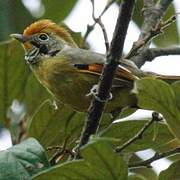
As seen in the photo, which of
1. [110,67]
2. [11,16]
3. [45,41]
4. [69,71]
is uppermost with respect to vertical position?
[11,16]

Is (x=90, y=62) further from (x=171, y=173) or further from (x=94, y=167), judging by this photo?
(x=94, y=167)

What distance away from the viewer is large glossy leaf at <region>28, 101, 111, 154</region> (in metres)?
2.53

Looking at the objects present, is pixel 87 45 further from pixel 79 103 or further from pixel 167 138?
pixel 167 138

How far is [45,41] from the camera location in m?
3.51

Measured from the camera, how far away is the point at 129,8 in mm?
1735

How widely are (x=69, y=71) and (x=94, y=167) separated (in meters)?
1.36

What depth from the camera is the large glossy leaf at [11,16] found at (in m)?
2.91

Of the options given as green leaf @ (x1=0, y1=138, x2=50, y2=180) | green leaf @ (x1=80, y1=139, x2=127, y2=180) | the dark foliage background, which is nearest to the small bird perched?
the dark foliage background

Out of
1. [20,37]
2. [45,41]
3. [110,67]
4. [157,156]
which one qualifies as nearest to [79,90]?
[20,37]

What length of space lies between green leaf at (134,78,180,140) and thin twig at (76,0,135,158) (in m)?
0.10

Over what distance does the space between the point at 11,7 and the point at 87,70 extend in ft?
1.67

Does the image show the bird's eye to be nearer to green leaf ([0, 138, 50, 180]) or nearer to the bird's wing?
the bird's wing

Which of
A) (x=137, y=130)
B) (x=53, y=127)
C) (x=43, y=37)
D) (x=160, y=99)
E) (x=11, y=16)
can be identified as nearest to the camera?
(x=160, y=99)

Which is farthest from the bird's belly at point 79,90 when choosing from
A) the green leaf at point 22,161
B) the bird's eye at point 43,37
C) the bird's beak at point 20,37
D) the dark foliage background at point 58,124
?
the green leaf at point 22,161
